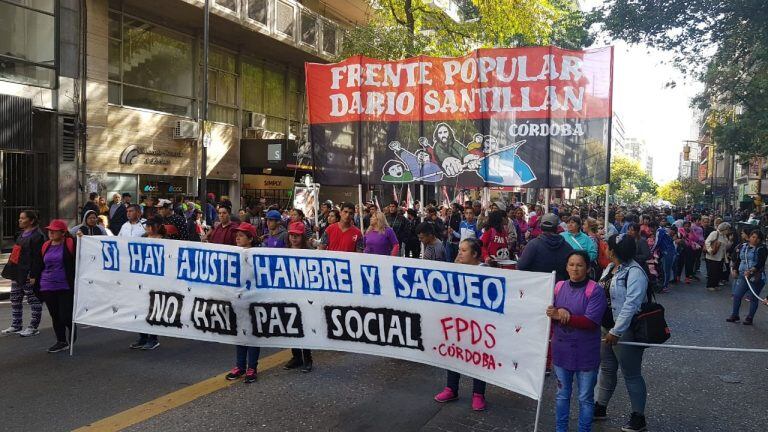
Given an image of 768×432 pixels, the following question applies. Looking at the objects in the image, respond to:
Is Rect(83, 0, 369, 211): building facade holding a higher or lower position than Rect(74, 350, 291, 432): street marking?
higher

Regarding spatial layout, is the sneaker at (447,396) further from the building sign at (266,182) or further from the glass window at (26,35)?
the building sign at (266,182)

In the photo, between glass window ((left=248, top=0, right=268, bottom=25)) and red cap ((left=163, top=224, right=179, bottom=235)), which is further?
glass window ((left=248, top=0, right=268, bottom=25))

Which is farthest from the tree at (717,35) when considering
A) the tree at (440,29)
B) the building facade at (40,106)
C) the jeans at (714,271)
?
the building facade at (40,106)

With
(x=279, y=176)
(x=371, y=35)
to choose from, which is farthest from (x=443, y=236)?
(x=279, y=176)

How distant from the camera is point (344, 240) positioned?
308 inches

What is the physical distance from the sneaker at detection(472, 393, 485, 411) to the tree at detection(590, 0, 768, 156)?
19606 mm

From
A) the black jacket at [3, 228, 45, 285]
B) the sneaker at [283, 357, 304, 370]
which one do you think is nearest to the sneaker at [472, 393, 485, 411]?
the sneaker at [283, 357, 304, 370]

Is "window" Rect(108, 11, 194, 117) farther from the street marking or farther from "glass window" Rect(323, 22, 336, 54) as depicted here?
the street marking

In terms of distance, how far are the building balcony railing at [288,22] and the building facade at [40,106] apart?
3.95 m

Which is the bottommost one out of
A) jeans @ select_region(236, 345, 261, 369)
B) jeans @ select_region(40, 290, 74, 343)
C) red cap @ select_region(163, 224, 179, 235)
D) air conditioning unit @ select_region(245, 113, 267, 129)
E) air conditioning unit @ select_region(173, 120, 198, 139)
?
jeans @ select_region(236, 345, 261, 369)

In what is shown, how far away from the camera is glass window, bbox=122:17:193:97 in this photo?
1788 centimetres

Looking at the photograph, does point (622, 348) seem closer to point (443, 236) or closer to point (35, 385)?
point (35, 385)

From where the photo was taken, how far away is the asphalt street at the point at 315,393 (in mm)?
4633

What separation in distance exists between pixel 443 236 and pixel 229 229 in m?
6.20
